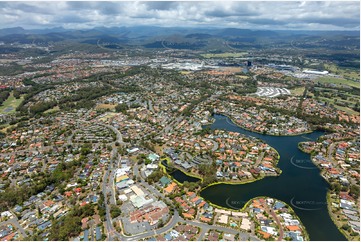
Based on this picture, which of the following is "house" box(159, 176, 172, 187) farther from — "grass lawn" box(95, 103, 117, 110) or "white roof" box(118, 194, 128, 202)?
"grass lawn" box(95, 103, 117, 110)

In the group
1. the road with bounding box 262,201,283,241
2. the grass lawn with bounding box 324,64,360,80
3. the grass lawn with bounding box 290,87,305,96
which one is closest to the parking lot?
the grass lawn with bounding box 290,87,305,96

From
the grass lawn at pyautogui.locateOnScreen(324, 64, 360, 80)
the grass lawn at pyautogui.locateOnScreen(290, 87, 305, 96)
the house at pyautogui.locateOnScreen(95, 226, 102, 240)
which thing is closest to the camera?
the house at pyautogui.locateOnScreen(95, 226, 102, 240)

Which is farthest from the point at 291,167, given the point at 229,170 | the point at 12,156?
the point at 12,156

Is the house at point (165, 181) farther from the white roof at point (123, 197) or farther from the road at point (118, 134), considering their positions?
the road at point (118, 134)

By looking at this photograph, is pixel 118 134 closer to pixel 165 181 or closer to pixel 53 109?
pixel 165 181

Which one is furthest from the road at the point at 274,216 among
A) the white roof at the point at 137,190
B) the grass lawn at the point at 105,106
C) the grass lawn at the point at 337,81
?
the grass lawn at the point at 337,81

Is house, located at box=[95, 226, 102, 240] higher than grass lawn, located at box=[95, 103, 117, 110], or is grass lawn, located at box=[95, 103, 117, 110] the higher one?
grass lawn, located at box=[95, 103, 117, 110]
